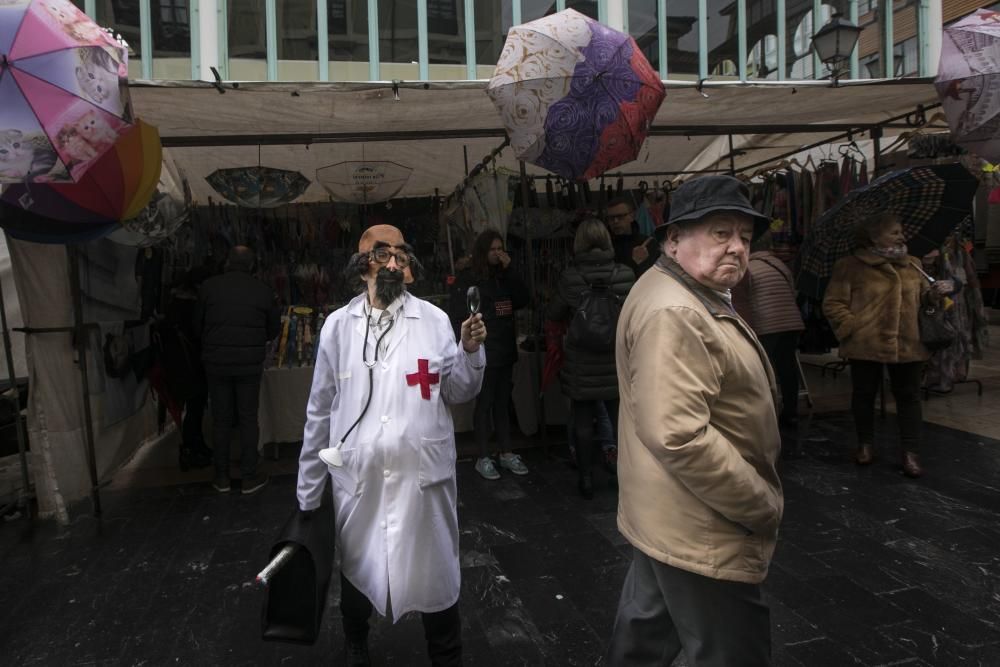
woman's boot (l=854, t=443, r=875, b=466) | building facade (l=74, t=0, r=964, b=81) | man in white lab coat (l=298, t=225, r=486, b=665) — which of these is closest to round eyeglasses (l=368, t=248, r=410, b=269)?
man in white lab coat (l=298, t=225, r=486, b=665)

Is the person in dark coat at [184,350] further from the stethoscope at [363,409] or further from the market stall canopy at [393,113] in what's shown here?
the stethoscope at [363,409]

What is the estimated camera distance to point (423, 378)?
224 centimetres

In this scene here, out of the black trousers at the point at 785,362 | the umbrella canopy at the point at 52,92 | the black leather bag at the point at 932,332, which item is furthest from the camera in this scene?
the black trousers at the point at 785,362

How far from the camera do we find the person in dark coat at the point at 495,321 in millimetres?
4840

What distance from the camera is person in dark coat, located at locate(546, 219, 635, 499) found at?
434 cm

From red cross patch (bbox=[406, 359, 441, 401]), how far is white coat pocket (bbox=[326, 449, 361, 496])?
303mm

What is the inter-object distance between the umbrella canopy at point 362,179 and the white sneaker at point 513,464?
8.58ft

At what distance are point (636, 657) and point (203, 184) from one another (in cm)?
708

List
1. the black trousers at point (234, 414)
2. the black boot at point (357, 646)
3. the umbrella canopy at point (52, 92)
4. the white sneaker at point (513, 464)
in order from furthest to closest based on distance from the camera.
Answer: the white sneaker at point (513, 464) < the black trousers at point (234, 414) < the umbrella canopy at point (52, 92) < the black boot at point (357, 646)

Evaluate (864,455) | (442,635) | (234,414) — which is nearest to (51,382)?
(234,414)

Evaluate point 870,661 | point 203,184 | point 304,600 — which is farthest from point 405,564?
point 203,184

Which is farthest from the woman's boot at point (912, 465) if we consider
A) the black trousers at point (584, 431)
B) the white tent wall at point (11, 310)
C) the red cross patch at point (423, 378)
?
the white tent wall at point (11, 310)

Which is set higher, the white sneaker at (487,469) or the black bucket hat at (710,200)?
the black bucket hat at (710,200)

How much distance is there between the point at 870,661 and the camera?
2480 mm
